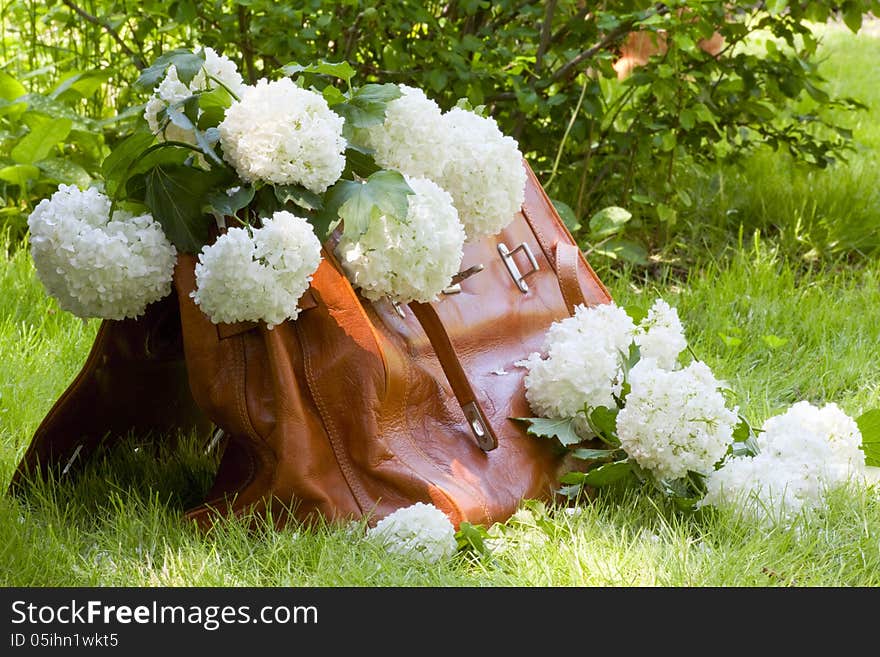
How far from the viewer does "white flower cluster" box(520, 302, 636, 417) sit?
84.8 inches

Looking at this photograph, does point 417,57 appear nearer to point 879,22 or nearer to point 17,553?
point 17,553

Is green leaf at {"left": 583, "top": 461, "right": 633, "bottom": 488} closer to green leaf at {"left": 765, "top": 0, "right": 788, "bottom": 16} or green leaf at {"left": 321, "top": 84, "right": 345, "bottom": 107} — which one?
green leaf at {"left": 321, "top": 84, "right": 345, "bottom": 107}

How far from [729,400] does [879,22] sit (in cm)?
569

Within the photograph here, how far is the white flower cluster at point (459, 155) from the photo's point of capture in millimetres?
2025

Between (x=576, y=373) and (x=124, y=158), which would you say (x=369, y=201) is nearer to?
(x=124, y=158)

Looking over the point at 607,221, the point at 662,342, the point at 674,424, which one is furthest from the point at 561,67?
the point at 674,424

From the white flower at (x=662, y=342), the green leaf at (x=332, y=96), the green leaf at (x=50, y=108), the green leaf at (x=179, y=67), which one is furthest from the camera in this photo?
the green leaf at (x=50, y=108)

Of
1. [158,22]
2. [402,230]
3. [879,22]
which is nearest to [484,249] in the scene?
[402,230]

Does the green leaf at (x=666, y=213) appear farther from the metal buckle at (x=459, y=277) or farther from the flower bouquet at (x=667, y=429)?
the metal buckle at (x=459, y=277)

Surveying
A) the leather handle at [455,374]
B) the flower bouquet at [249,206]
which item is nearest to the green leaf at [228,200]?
the flower bouquet at [249,206]

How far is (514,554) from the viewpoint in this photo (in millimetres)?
1928

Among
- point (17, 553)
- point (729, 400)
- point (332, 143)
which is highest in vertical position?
point (332, 143)

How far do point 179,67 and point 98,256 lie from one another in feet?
1.05

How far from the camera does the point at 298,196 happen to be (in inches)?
74.3
